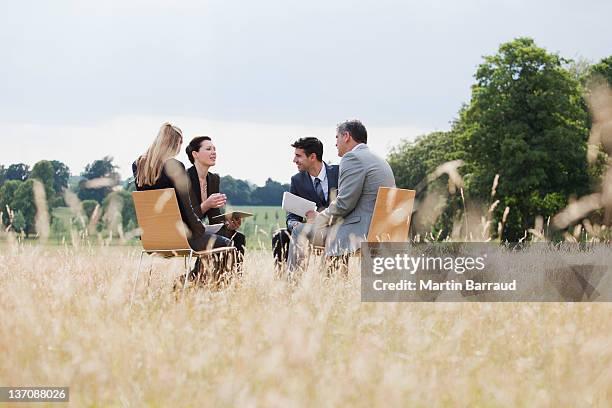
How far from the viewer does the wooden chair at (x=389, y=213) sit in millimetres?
6562

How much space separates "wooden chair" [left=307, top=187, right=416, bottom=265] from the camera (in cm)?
656

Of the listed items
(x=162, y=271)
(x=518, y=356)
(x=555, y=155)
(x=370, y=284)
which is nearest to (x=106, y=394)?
(x=518, y=356)

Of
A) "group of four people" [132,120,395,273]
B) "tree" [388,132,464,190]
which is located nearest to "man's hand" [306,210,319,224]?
"group of four people" [132,120,395,273]

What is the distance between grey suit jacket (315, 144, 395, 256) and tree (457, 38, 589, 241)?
79.0ft

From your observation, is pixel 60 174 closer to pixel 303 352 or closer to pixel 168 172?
pixel 168 172

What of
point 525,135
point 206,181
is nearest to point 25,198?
point 206,181

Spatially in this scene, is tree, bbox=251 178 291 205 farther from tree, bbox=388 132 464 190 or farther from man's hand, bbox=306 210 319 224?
man's hand, bbox=306 210 319 224

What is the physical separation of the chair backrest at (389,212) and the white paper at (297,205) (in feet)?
2.16

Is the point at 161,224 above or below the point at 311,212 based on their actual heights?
below

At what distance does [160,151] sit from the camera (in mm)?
6523

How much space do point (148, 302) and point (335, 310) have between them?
1.44 m

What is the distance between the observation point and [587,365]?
390 centimetres

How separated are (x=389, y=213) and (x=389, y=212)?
1cm

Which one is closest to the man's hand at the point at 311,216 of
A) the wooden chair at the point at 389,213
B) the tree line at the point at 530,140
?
the wooden chair at the point at 389,213
